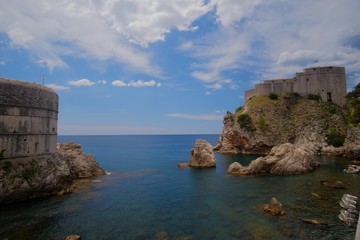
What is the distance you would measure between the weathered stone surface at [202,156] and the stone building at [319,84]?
4471cm

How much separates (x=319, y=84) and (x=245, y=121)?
2587 centimetres

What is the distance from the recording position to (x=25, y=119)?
27.3 meters

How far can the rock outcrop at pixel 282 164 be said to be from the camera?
135ft

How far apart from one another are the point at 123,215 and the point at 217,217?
26.7 ft

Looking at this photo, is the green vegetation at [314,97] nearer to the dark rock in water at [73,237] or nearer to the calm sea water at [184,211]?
the calm sea water at [184,211]

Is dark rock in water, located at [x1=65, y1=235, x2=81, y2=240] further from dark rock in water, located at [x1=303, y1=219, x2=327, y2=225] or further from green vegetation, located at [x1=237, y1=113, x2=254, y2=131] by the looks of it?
green vegetation, located at [x1=237, y1=113, x2=254, y2=131]

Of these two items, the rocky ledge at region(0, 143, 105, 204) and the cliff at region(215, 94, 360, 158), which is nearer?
the rocky ledge at region(0, 143, 105, 204)

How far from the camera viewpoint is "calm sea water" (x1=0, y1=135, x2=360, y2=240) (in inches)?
738

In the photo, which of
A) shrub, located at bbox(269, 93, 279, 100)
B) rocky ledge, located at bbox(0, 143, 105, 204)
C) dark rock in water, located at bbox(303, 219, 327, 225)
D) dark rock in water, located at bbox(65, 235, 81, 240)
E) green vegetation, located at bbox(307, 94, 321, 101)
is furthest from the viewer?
shrub, located at bbox(269, 93, 279, 100)

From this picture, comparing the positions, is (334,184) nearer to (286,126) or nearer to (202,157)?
(202,157)

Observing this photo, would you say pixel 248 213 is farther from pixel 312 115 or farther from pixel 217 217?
pixel 312 115

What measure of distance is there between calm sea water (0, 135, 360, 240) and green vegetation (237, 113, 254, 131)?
3774cm

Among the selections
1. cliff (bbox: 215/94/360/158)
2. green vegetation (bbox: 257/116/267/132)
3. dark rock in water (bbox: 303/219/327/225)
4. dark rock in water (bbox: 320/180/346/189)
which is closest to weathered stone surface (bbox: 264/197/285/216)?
dark rock in water (bbox: 303/219/327/225)

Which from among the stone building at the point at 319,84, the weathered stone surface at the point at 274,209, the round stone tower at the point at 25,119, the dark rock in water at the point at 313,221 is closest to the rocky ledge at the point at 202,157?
the weathered stone surface at the point at 274,209
